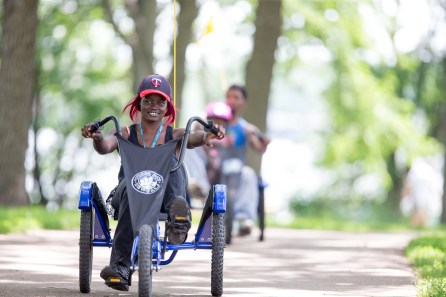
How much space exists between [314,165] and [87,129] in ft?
111

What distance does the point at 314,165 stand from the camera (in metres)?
42.1

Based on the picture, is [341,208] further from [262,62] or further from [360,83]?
[262,62]

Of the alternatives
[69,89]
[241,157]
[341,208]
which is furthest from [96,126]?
[341,208]

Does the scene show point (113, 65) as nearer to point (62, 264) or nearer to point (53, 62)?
point (53, 62)

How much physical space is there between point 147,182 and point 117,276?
2.11 ft

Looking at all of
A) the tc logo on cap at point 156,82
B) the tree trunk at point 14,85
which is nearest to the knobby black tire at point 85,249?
Result: the tc logo on cap at point 156,82

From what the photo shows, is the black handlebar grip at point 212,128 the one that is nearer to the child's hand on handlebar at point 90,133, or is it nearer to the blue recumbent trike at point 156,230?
the blue recumbent trike at point 156,230

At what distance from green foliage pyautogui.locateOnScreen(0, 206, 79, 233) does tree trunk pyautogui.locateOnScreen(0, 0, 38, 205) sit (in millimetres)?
1578

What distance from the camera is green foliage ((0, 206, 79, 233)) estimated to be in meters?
14.6

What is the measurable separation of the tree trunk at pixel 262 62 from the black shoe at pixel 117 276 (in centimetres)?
1443

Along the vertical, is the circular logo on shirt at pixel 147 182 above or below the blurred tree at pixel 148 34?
A: below

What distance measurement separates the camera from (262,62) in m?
22.7

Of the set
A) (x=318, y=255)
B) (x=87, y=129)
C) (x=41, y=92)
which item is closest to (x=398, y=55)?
(x=41, y=92)

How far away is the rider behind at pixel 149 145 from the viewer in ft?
27.1
